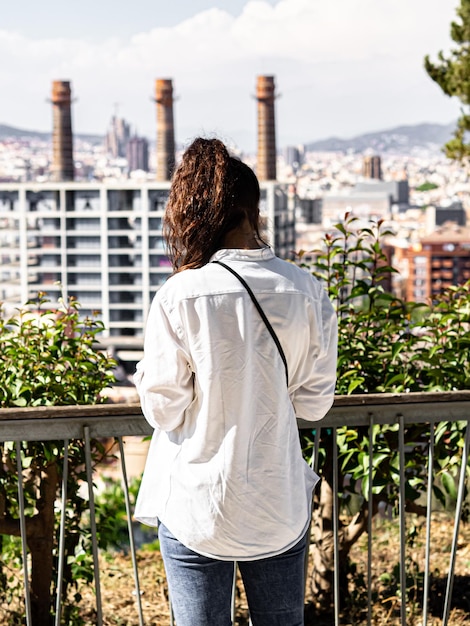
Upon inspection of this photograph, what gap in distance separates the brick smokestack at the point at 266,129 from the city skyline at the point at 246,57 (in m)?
44.6

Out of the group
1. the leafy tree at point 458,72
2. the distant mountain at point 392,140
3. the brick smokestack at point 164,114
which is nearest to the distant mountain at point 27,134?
the distant mountain at point 392,140

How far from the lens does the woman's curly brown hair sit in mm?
1195

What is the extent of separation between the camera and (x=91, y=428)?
5.36ft

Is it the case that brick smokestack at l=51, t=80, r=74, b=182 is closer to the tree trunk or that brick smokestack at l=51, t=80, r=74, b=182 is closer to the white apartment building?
the white apartment building

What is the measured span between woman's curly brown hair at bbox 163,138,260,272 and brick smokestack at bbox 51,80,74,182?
49.8 metres

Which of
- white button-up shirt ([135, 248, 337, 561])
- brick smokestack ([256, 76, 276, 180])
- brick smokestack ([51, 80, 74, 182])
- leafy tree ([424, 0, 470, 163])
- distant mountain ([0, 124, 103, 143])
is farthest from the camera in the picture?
distant mountain ([0, 124, 103, 143])

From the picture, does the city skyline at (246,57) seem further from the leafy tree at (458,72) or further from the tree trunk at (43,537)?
the tree trunk at (43,537)

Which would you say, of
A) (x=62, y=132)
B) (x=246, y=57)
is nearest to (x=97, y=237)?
(x=62, y=132)

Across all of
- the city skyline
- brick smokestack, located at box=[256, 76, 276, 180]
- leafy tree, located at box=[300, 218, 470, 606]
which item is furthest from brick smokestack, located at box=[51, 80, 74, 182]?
leafy tree, located at box=[300, 218, 470, 606]

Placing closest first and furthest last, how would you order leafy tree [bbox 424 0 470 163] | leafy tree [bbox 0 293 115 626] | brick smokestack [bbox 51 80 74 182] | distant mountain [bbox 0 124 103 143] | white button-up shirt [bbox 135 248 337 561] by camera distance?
white button-up shirt [bbox 135 248 337 561], leafy tree [bbox 0 293 115 626], leafy tree [bbox 424 0 470 163], brick smokestack [bbox 51 80 74 182], distant mountain [bbox 0 124 103 143]

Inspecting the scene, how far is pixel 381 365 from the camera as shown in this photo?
6.83 ft

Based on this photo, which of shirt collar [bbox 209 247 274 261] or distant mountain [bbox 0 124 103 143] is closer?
shirt collar [bbox 209 247 274 261]

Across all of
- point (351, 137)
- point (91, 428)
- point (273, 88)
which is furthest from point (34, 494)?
point (351, 137)

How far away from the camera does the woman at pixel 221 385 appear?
117 cm
